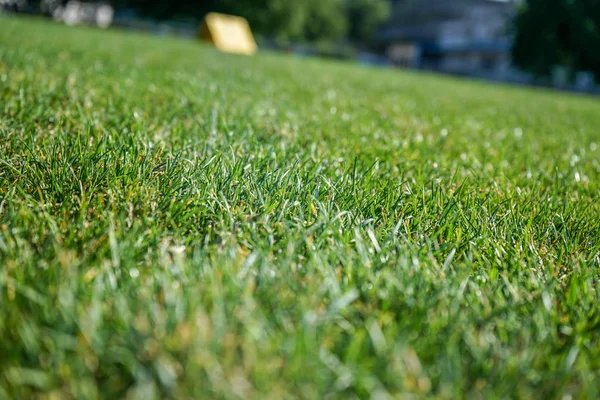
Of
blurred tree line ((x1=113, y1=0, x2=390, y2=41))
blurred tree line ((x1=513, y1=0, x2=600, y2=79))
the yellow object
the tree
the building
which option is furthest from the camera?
the tree

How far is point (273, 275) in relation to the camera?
1120mm

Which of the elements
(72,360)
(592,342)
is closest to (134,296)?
(72,360)

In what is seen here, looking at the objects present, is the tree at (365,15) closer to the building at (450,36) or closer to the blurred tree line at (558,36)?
the building at (450,36)

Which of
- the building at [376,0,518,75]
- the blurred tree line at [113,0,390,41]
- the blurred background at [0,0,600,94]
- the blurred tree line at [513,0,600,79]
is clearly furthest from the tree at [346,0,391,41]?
the blurred tree line at [513,0,600,79]

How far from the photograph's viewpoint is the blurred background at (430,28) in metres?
33.9

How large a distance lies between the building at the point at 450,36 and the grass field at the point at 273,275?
41279 millimetres

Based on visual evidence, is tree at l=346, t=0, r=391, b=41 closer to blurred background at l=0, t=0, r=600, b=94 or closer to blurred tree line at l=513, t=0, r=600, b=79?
blurred background at l=0, t=0, r=600, b=94

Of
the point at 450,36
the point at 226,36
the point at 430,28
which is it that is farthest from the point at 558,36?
the point at 430,28

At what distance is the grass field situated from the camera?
2.61 ft

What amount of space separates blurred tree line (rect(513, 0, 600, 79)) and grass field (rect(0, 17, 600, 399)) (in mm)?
37334

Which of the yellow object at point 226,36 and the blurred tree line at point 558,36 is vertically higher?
the blurred tree line at point 558,36

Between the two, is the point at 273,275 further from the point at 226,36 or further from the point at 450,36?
the point at 450,36

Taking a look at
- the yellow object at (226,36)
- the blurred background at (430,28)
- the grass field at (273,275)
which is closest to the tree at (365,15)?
the blurred background at (430,28)

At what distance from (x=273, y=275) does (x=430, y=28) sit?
7026 centimetres
